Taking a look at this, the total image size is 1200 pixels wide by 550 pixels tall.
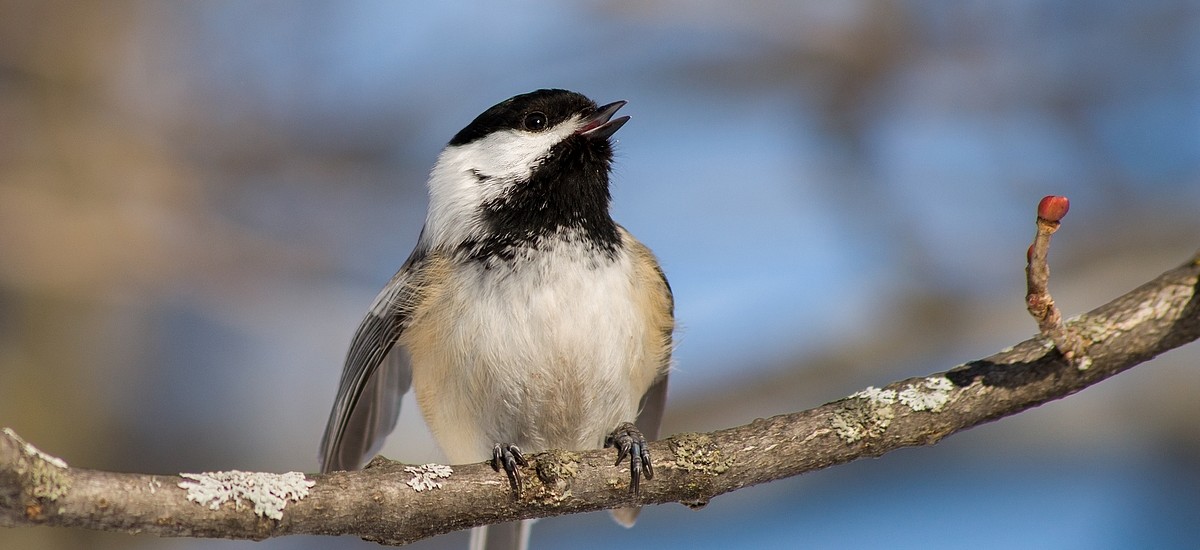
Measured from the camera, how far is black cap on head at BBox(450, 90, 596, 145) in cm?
262

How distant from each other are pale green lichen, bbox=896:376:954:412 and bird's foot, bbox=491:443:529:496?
70cm

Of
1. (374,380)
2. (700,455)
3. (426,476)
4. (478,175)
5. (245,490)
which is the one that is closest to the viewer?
(245,490)

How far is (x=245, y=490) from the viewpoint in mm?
1500

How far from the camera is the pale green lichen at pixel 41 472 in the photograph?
131cm

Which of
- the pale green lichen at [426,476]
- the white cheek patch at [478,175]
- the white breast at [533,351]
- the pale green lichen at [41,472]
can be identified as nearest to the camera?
the pale green lichen at [41,472]

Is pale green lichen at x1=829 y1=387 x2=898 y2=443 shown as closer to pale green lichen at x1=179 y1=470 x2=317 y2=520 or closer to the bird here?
the bird

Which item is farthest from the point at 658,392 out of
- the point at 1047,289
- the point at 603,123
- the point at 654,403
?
the point at 1047,289

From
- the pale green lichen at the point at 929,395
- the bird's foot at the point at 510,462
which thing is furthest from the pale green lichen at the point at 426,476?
the pale green lichen at the point at 929,395

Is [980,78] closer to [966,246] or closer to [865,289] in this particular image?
[966,246]

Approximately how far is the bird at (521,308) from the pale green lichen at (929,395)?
23.2 inches

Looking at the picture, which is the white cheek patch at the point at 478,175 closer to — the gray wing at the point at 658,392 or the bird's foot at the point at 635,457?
the gray wing at the point at 658,392

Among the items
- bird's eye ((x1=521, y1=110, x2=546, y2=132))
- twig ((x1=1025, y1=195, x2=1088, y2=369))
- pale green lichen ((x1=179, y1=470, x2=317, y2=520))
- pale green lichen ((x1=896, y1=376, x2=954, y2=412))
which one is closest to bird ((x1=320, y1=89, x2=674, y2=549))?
bird's eye ((x1=521, y1=110, x2=546, y2=132))

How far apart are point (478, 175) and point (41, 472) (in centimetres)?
144

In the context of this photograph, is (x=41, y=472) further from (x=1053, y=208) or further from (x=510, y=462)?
(x=1053, y=208)
